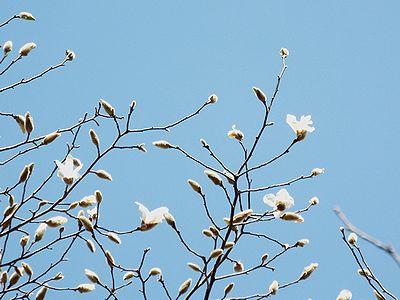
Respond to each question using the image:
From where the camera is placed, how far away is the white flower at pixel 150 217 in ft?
8.18

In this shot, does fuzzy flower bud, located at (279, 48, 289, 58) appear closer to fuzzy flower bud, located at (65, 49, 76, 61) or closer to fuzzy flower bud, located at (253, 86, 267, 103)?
fuzzy flower bud, located at (253, 86, 267, 103)

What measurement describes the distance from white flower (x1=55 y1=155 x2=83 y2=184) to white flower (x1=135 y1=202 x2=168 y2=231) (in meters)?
0.34

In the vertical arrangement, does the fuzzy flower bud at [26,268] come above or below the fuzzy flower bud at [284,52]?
below

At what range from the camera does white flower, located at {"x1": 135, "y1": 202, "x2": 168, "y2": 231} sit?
98.2 inches

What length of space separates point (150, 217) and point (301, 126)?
884 mm

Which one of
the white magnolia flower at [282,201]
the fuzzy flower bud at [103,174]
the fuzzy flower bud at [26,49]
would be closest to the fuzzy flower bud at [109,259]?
the fuzzy flower bud at [103,174]

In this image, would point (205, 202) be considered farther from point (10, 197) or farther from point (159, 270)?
point (10, 197)

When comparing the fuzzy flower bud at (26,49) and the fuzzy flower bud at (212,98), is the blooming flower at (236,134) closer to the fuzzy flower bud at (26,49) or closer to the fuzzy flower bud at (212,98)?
the fuzzy flower bud at (212,98)

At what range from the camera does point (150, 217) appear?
2508 millimetres

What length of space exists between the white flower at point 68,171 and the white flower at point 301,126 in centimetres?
108

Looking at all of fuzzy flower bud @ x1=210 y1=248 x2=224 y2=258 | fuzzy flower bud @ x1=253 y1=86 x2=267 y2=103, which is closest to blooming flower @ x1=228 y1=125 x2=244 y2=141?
fuzzy flower bud @ x1=253 y1=86 x2=267 y2=103

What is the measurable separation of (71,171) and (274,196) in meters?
0.99

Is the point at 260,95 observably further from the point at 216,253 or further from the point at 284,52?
the point at 216,253

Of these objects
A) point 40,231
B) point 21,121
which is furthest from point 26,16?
point 40,231
